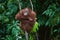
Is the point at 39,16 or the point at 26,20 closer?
the point at 26,20

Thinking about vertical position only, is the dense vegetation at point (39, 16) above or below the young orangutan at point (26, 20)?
above

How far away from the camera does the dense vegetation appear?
7.72 ft

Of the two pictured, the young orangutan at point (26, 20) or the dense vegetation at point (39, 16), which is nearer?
the young orangutan at point (26, 20)

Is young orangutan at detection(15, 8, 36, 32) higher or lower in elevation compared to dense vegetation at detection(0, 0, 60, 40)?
lower

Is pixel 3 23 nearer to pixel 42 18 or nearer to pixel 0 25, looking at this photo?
pixel 0 25

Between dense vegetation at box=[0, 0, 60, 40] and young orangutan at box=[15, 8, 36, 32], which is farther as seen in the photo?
dense vegetation at box=[0, 0, 60, 40]

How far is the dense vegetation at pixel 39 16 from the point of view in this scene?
7.72 feet

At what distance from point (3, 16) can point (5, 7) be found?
0.30 m

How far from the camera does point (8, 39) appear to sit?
2447mm

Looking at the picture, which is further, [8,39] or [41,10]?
[41,10]

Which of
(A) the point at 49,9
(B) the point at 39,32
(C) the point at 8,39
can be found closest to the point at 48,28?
(B) the point at 39,32

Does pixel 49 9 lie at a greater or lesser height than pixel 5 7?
lesser

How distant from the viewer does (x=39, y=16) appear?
258 cm

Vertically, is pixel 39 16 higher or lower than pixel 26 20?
higher
